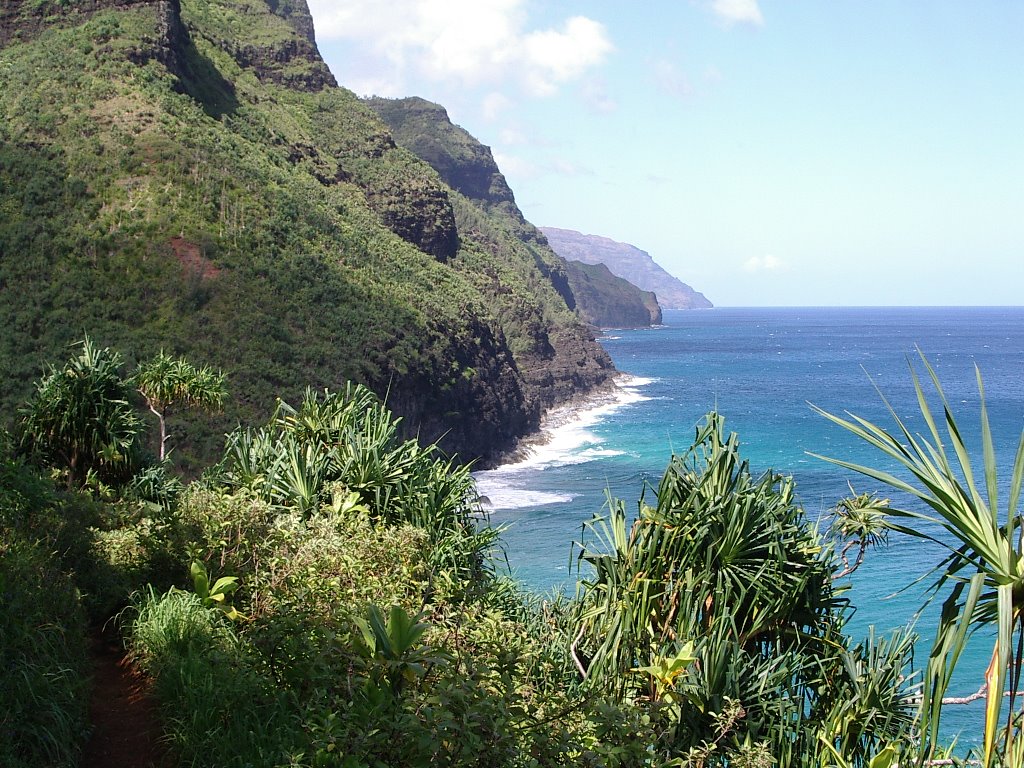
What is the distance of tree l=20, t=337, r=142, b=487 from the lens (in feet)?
41.5

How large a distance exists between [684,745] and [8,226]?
37.7 m

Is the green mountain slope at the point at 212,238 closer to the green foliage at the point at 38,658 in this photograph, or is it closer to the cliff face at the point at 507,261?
the cliff face at the point at 507,261

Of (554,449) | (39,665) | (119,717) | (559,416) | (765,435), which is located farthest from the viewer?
(559,416)

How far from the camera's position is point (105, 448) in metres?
12.7

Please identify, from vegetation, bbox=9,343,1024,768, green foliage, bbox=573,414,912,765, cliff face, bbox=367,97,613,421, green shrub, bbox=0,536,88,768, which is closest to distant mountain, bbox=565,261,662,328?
cliff face, bbox=367,97,613,421

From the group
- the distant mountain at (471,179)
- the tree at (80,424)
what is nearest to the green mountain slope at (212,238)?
the tree at (80,424)

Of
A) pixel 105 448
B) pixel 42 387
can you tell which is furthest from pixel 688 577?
pixel 42 387

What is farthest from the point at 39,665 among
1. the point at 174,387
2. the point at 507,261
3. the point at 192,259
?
the point at 507,261

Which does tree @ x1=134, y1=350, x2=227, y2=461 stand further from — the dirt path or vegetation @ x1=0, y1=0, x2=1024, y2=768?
the dirt path

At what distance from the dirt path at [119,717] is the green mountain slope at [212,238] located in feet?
83.7

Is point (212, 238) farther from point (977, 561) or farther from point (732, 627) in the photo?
point (977, 561)

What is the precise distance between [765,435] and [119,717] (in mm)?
58013

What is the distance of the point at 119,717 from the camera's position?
6.25 m

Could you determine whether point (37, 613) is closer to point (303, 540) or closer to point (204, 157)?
point (303, 540)
